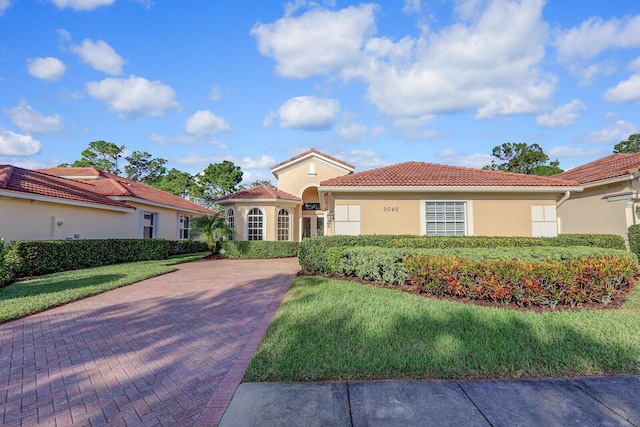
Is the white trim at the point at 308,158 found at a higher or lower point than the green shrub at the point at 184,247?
higher

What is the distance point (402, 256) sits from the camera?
25.6 ft

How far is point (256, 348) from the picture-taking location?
14.0 feet

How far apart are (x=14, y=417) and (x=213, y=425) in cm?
195

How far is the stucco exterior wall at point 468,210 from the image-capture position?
39.4 feet

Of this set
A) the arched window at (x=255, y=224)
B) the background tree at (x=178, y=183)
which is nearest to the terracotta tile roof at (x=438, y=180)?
the arched window at (x=255, y=224)

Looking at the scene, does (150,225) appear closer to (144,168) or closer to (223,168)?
(223,168)

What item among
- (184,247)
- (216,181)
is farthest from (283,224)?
(216,181)

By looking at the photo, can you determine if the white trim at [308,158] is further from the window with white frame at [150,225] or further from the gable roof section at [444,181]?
the window with white frame at [150,225]

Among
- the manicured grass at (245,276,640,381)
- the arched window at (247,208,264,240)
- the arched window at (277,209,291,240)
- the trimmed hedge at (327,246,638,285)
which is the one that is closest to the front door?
the arched window at (277,209,291,240)

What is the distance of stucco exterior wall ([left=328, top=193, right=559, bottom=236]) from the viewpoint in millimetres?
12008

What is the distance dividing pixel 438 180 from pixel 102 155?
47224mm

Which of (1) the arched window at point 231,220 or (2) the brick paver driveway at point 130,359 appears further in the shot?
(1) the arched window at point 231,220

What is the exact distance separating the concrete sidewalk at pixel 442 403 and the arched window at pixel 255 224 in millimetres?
15485

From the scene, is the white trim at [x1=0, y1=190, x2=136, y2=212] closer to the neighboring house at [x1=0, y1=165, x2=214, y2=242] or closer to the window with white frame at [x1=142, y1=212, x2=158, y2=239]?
the neighboring house at [x1=0, y1=165, x2=214, y2=242]
